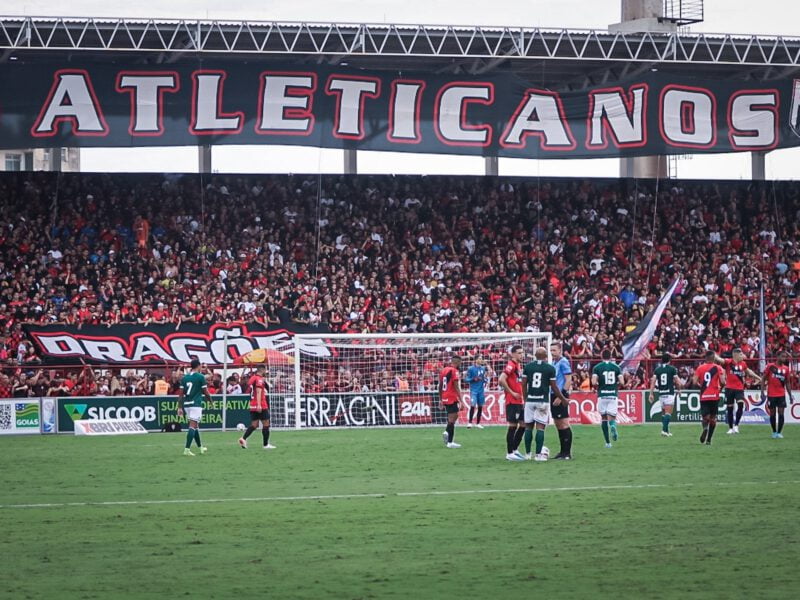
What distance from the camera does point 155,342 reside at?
35.5 meters

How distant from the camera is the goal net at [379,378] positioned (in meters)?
33.8

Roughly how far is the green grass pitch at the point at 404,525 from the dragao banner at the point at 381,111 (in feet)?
52.6

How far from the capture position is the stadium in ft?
77.1

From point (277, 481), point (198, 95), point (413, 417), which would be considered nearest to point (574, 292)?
point (413, 417)

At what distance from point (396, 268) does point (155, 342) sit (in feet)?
33.1

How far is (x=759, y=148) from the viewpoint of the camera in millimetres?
40531

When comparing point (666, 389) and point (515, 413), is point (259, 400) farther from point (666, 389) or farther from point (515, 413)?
point (666, 389)

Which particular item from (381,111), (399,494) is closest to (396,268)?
(381,111)

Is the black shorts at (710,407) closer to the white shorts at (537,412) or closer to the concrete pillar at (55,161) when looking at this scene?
the white shorts at (537,412)

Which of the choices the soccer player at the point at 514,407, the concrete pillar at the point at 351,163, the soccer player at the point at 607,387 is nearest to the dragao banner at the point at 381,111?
the concrete pillar at the point at 351,163

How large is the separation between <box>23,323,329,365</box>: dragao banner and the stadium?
6cm

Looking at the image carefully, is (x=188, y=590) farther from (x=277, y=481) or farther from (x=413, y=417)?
(x=413, y=417)

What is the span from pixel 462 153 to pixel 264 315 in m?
7.77

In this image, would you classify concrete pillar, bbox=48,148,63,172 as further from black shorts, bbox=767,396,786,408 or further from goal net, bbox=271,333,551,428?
black shorts, bbox=767,396,786,408
